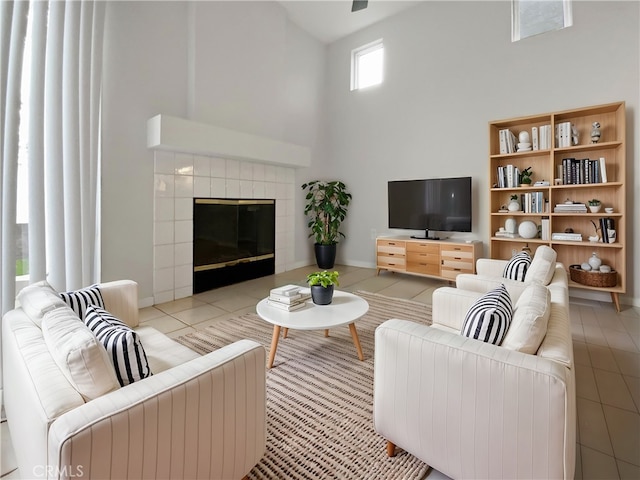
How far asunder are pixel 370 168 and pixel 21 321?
4.85 metres

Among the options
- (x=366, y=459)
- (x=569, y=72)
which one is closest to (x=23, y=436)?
(x=366, y=459)

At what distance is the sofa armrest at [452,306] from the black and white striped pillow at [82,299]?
6.70 ft

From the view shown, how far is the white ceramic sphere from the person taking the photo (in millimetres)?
3764

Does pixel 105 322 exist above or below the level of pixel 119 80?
below

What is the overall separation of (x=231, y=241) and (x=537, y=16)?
4.81 m

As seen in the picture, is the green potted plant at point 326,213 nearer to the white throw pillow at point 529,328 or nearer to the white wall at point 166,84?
the white wall at point 166,84

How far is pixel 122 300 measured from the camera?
1.97 metres

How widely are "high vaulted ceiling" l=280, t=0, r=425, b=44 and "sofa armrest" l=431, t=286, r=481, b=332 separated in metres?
4.70

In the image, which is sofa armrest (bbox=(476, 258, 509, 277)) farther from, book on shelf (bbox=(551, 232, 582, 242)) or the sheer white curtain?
the sheer white curtain

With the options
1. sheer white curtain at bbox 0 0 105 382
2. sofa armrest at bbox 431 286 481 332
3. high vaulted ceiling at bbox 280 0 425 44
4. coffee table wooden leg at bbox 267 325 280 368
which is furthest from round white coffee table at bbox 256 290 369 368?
high vaulted ceiling at bbox 280 0 425 44

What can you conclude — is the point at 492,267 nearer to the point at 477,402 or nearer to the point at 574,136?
the point at 574,136

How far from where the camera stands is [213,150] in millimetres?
3686

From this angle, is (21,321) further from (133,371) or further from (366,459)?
(366,459)

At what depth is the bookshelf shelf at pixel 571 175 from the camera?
10.8 feet
